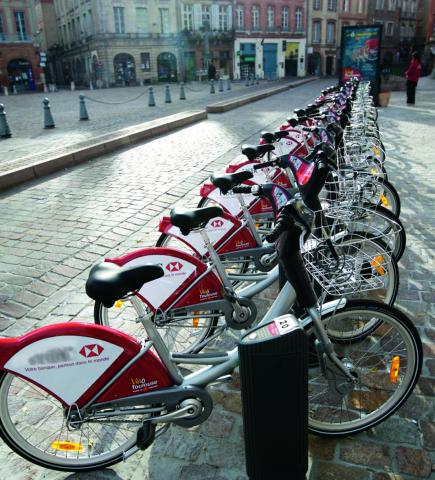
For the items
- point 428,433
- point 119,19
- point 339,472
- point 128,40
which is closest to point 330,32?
point 128,40

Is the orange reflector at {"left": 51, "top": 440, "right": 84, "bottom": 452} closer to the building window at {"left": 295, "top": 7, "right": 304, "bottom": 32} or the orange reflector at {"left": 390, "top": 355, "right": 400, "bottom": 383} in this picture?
the orange reflector at {"left": 390, "top": 355, "right": 400, "bottom": 383}

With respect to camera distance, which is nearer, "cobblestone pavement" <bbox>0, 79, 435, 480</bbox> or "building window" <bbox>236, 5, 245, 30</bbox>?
"cobblestone pavement" <bbox>0, 79, 435, 480</bbox>

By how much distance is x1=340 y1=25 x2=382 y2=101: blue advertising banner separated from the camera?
15.3 meters

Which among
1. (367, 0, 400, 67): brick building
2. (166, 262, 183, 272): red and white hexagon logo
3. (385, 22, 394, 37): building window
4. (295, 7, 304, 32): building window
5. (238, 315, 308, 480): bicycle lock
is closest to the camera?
(238, 315, 308, 480): bicycle lock

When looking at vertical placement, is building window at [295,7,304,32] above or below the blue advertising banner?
above

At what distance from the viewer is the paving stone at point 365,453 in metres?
2.22

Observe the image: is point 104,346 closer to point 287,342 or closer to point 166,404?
point 166,404

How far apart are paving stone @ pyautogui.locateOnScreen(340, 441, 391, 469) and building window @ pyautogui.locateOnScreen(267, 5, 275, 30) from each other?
192ft

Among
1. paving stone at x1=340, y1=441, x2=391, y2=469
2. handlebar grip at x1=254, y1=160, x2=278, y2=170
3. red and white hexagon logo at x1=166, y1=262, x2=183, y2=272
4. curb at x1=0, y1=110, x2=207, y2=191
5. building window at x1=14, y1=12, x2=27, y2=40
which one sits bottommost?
paving stone at x1=340, y1=441, x2=391, y2=469

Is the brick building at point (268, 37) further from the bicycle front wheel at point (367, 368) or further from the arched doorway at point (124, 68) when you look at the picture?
the bicycle front wheel at point (367, 368)

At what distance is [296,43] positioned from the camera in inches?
2202

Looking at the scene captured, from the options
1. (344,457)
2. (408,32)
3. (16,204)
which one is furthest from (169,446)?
(408,32)

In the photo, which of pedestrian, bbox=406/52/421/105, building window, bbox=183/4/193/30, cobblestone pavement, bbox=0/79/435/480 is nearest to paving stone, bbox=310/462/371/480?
cobblestone pavement, bbox=0/79/435/480

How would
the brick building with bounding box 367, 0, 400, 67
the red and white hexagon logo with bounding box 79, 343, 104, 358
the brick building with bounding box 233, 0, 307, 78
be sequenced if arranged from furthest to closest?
the brick building with bounding box 367, 0, 400, 67
the brick building with bounding box 233, 0, 307, 78
the red and white hexagon logo with bounding box 79, 343, 104, 358
